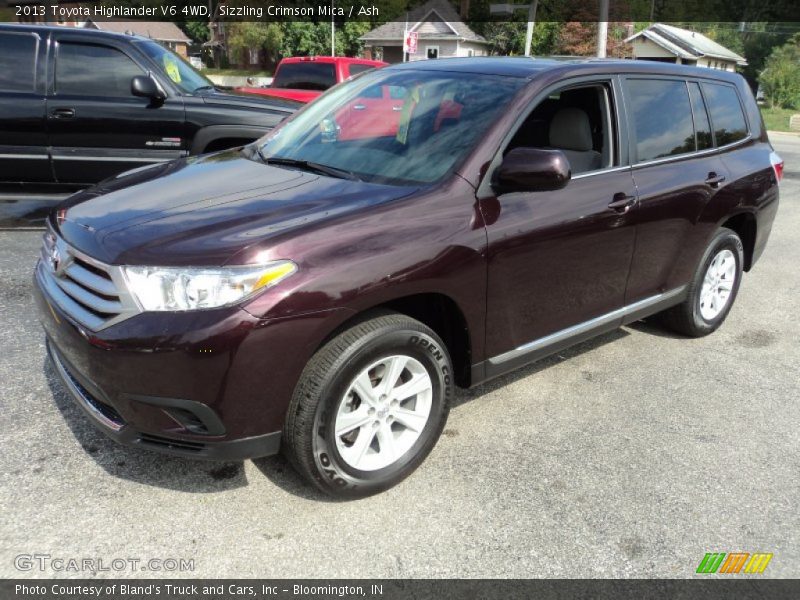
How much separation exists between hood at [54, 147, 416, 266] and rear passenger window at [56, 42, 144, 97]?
3642 millimetres

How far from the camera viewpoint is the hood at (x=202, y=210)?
7.87 ft

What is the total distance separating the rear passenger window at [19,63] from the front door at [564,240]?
5114 millimetres

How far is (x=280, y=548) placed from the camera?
2.48m

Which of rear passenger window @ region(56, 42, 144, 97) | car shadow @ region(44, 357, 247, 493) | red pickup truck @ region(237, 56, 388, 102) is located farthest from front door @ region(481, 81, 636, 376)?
red pickup truck @ region(237, 56, 388, 102)

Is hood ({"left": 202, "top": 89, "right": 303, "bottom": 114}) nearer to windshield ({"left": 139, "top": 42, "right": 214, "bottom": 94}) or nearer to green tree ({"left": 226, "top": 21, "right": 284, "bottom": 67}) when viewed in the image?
windshield ({"left": 139, "top": 42, "right": 214, "bottom": 94})

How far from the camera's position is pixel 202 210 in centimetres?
268

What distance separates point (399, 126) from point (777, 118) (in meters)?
37.2

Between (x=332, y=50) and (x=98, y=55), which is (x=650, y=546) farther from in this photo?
(x=332, y=50)

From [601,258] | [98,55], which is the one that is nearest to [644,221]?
[601,258]

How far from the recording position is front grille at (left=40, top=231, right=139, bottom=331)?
2.38m

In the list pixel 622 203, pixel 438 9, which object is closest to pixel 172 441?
pixel 622 203

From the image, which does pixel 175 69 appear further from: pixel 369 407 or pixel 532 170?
pixel 369 407

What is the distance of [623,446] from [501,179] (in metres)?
1.45

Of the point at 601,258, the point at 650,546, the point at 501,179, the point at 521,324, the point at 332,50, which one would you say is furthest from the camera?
the point at 332,50
